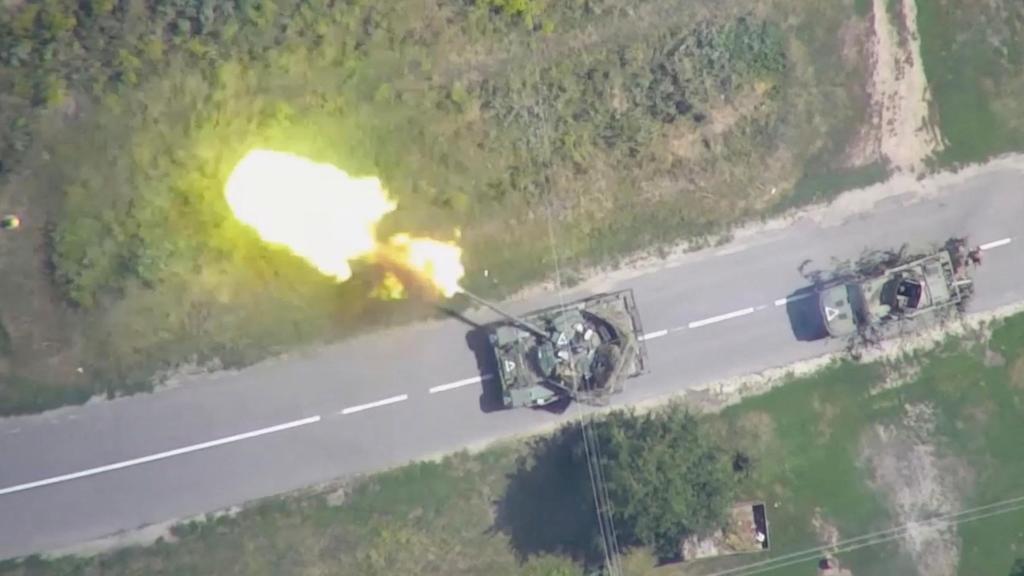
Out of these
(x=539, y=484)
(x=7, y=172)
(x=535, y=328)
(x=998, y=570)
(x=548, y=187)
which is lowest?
(x=998, y=570)

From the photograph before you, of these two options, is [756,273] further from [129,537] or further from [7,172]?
[7,172]

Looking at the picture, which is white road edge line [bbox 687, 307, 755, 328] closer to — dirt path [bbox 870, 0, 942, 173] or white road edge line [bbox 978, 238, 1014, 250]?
dirt path [bbox 870, 0, 942, 173]

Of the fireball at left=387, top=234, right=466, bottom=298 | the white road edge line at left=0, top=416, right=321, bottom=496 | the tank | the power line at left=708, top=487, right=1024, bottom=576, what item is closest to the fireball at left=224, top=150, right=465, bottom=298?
the fireball at left=387, top=234, right=466, bottom=298

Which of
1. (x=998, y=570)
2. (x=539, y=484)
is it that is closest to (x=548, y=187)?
(x=539, y=484)

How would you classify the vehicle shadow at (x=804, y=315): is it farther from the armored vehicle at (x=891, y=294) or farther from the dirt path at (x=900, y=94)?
the dirt path at (x=900, y=94)

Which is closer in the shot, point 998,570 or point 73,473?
point 73,473

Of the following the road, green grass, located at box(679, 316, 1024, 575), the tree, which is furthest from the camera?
green grass, located at box(679, 316, 1024, 575)

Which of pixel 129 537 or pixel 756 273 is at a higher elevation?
pixel 756 273
